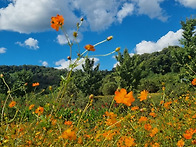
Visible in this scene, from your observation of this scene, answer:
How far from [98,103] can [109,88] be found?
840 centimetres

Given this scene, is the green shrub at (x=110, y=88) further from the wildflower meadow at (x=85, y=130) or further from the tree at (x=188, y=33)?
the wildflower meadow at (x=85, y=130)

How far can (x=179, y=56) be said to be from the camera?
51.1 feet

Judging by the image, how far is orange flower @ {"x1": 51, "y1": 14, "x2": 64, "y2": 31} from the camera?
1.41 meters

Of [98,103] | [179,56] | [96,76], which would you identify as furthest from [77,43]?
[96,76]

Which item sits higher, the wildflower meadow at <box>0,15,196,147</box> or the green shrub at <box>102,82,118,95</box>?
the green shrub at <box>102,82,118,95</box>

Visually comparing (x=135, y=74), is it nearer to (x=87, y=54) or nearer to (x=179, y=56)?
(x=179, y=56)

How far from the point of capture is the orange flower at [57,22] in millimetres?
1408

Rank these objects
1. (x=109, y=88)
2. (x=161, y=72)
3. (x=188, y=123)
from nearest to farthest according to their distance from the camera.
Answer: (x=188, y=123)
(x=109, y=88)
(x=161, y=72)

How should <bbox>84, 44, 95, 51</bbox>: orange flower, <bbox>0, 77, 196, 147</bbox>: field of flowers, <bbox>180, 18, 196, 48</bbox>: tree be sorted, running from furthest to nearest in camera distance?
<bbox>180, 18, 196, 48</bbox>: tree
<bbox>0, 77, 196, 147</bbox>: field of flowers
<bbox>84, 44, 95, 51</bbox>: orange flower

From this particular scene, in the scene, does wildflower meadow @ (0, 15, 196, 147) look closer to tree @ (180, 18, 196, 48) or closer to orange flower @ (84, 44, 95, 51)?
orange flower @ (84, 44, 95, 51)

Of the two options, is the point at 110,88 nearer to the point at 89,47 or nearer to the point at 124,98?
the point at 124,98

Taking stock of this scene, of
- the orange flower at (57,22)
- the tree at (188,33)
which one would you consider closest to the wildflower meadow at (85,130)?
the orange flower at (57,22)

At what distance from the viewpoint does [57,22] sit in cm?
141

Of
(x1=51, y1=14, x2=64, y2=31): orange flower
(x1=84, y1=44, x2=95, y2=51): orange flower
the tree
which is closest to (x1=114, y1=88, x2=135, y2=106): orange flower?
(x1=84, y1=44, x2=95, y2=51): orange flower
